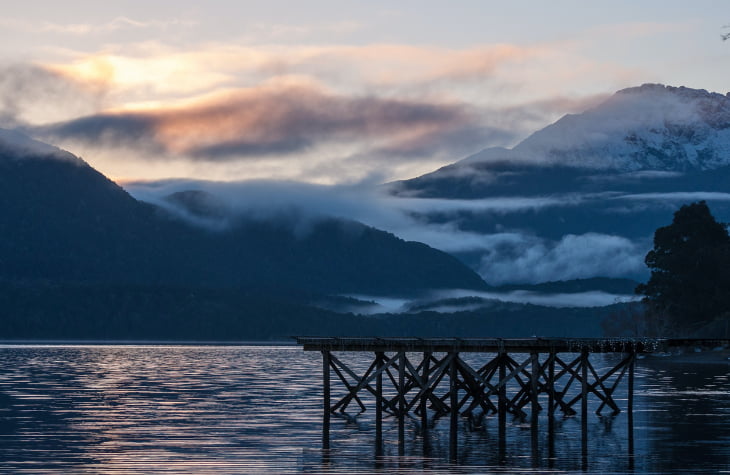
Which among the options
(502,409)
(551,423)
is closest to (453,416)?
(502,409)

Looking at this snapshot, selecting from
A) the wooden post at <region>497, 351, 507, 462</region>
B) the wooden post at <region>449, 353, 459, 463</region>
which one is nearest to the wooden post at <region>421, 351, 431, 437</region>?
the wooden post at <region>449, 353, 459, 463</region>

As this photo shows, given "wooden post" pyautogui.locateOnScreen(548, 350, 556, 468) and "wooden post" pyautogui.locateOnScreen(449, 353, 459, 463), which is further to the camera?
"wooden post" pyautogui.locateOnScreen(449, 353, 459, 463)

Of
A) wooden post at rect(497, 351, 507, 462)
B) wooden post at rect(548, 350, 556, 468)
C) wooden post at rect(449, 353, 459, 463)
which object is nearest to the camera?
wooden post at rect(548, 350, 556, 468)

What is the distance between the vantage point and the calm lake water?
5559 cm

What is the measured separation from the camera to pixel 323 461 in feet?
189

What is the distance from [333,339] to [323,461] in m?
18.4

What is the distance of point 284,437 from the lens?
225 feet

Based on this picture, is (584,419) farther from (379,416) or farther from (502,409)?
(379,416)

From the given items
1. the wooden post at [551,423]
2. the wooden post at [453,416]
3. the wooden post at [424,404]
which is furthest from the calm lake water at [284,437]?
the wooden post at [424,404]

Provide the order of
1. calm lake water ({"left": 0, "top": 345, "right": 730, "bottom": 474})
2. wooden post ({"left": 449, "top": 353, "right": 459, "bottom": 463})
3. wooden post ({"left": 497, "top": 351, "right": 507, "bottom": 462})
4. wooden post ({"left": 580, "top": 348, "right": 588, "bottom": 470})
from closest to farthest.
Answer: calm lake water ({"left": 0, "top": 345, "right": 730, "bottom": 474})
wooden post ({"left": 580, "top": 348, "right": 588, "bottom": 470})
wooden post ({"left": 449, "top": 353, "right": 459, "bottom": 463})
wooden post ({"left": 497, "top": 351, "right": 507, "bottom": 462})

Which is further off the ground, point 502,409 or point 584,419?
point 502,409

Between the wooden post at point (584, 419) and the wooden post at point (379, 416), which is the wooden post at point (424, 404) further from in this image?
the wooden post at point (584, 419)

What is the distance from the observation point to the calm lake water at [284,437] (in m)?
55.6

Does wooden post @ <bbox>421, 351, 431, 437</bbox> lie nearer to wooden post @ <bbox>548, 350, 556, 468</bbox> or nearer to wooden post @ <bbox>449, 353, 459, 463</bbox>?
wooden post @ <bbox>449, 353, 459, 463</bbox>
